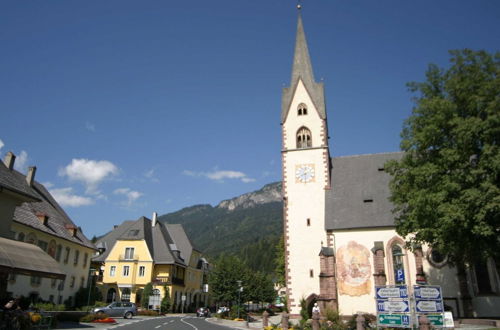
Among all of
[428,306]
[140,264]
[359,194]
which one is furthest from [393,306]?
[140,264]

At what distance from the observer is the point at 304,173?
3550 cm

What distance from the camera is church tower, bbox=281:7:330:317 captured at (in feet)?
104

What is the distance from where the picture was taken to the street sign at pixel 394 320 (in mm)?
15430

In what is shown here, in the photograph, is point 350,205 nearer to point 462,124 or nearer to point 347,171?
point 347,171

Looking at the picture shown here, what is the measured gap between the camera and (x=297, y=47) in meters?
42.6

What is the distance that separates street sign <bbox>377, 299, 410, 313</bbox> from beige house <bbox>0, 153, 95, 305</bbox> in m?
17.9

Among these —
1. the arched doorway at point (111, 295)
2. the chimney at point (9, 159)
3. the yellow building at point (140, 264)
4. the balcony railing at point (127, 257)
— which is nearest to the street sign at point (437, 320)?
the chimney at point (9, 159)

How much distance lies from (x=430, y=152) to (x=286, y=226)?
47.6 feet

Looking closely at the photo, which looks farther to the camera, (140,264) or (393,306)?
(140,264)

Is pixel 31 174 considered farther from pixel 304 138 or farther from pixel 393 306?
pixel 393 306

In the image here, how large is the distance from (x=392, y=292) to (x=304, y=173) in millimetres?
19972

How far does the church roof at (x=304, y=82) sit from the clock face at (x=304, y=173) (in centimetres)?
499

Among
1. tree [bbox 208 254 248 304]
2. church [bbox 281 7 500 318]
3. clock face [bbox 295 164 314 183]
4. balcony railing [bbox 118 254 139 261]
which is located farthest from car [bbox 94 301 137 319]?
clock face [bbox 295 164 314 183]

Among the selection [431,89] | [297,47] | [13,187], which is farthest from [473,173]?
[297,47]
